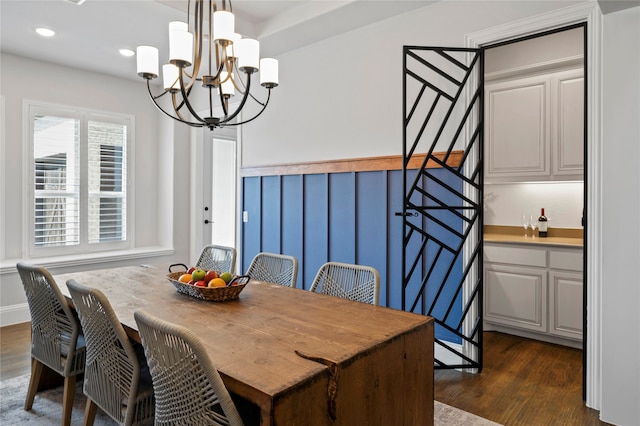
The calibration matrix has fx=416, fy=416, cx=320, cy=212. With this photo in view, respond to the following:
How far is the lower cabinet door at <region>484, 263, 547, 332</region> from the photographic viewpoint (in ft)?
11.7

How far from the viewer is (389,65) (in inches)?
132

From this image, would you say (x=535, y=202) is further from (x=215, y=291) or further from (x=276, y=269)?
(x=215, y=291)

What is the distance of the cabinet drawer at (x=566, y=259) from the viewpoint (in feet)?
11.1

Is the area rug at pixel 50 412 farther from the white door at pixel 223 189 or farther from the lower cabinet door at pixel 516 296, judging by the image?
the white door at pixel 223 189

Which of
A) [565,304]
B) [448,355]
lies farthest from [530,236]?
[448,355]

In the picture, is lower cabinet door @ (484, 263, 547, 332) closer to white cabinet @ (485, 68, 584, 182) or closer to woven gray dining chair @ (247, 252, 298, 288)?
white cabinet @ (485, 68, 584, 182)

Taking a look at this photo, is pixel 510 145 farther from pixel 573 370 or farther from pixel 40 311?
pixel 40 311

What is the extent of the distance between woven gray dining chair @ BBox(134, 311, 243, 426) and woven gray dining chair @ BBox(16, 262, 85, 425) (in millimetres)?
941

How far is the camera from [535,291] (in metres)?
3.59

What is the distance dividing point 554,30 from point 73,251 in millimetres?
4993

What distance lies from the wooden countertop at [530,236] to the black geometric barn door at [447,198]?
983mm

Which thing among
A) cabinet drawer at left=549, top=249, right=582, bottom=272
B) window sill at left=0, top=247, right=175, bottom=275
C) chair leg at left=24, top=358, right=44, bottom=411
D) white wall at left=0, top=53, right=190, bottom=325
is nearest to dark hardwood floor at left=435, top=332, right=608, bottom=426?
cabinet drawer at left=549, top=249, right=582, bottom=272

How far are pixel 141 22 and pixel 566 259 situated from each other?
4.01 m

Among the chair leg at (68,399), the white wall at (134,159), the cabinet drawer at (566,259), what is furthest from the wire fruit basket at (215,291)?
the white wall at (134,159)
